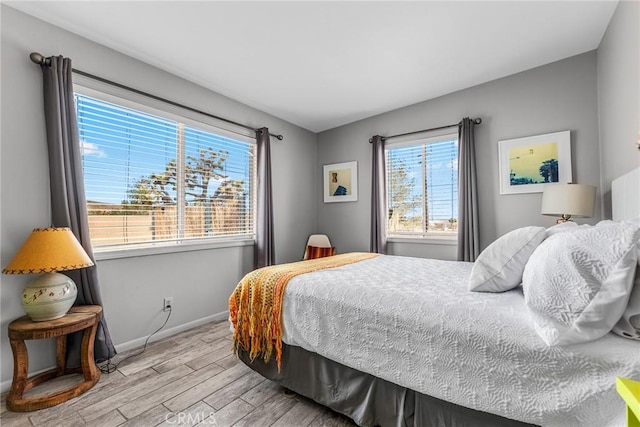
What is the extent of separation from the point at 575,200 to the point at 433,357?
192 cm

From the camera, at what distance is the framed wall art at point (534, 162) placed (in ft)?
8.55

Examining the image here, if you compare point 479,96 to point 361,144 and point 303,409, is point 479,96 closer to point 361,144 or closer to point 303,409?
point 361,144

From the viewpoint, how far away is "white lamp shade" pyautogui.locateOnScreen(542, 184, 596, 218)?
2.15 m

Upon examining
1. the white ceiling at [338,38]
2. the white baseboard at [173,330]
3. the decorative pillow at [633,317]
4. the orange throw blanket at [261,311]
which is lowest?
the white baseboard at [173,330]

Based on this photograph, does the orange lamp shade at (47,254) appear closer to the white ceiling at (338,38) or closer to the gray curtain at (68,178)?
the gray curtain at (68,178)

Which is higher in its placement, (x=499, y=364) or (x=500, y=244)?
(x=500, y=244)

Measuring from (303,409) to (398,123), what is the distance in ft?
10.9

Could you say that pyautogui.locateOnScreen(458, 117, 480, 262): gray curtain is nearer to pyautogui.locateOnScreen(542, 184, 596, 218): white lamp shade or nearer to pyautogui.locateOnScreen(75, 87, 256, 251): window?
pyautogui.locateOnScreen(542, 184, 596, 218): white lamp shade

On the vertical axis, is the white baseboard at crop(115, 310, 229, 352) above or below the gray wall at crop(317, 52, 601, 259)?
below

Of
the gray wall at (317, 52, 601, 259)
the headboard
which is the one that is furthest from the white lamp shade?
the gray wall at (317, 52, 601, 259)

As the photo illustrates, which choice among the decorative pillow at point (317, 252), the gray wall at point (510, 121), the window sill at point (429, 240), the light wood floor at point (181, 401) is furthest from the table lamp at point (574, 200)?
the decorative pillow at point (317, 252)

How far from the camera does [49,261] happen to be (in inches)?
67.7

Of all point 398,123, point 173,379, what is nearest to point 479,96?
point 398,123

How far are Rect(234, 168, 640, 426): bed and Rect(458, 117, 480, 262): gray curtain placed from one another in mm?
1187
